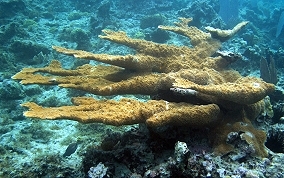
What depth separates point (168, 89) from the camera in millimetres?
3930

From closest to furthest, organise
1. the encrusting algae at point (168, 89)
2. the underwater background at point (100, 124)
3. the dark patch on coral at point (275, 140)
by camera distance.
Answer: the underwater background at point (100, 124)
the encrusting algae at point (168, 89)
the dark patch on coral at point (275, 140)

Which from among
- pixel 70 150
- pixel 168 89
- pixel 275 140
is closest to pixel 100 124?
pixel 70 150

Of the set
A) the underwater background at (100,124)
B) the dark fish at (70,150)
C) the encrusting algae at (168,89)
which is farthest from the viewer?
the dark fish at (70,150)

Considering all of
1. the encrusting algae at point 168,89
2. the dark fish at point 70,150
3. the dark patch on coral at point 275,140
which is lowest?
the dark fish at point 70,150

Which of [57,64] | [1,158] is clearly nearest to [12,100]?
[1,158]

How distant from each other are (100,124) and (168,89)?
368 cm

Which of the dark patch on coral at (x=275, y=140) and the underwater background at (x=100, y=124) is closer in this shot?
the underwater background at (x=100, y=124)

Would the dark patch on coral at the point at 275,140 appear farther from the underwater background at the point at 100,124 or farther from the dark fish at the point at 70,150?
the dark fish at the point at 70,150

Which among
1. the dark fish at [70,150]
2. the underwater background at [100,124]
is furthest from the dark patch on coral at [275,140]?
the dark fish at [70,150]

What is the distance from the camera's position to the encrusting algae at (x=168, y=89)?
3195mm

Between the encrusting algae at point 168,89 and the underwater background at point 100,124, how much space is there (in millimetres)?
369

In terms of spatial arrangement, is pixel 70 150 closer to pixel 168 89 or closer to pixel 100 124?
pixel 100 124

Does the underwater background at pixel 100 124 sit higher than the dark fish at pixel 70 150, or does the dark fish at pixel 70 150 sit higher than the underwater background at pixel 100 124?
the underwater background at pixel 100 124

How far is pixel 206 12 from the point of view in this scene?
16594 mm
